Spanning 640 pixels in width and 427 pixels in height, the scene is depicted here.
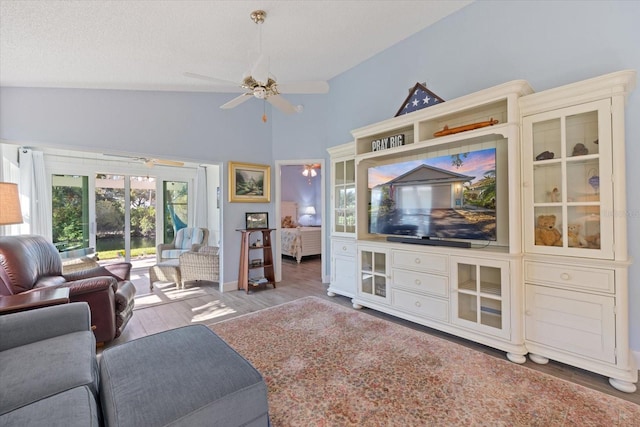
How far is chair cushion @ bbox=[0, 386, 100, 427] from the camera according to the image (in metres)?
0.98

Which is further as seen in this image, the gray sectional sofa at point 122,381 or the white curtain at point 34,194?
the white curtain at point 34,194

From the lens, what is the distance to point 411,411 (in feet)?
5.54

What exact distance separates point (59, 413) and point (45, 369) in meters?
0.50

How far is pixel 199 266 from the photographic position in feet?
14.6

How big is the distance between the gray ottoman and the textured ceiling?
101 inches

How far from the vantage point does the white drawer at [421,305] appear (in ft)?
8.82

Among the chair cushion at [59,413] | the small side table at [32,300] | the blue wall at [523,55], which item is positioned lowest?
the chair cushion at [59,413]

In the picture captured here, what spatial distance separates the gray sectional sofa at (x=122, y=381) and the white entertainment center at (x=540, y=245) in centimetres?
203

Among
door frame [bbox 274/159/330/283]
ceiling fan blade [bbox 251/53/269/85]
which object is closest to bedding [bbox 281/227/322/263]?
door frame [bbox 274/159/330/283]

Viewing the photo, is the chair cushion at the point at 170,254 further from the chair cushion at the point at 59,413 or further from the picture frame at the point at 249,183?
the chair cushion at the point at 59,413

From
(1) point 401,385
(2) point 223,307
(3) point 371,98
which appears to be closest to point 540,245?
(1) point 401,385

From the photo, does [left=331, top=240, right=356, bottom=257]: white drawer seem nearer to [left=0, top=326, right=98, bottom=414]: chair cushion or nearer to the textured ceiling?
the textured ceiling

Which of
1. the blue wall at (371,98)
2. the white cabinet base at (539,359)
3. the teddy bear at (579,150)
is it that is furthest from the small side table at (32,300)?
the teddy bear at (579,150)

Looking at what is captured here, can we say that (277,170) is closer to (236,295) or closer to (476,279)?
(236,295)
